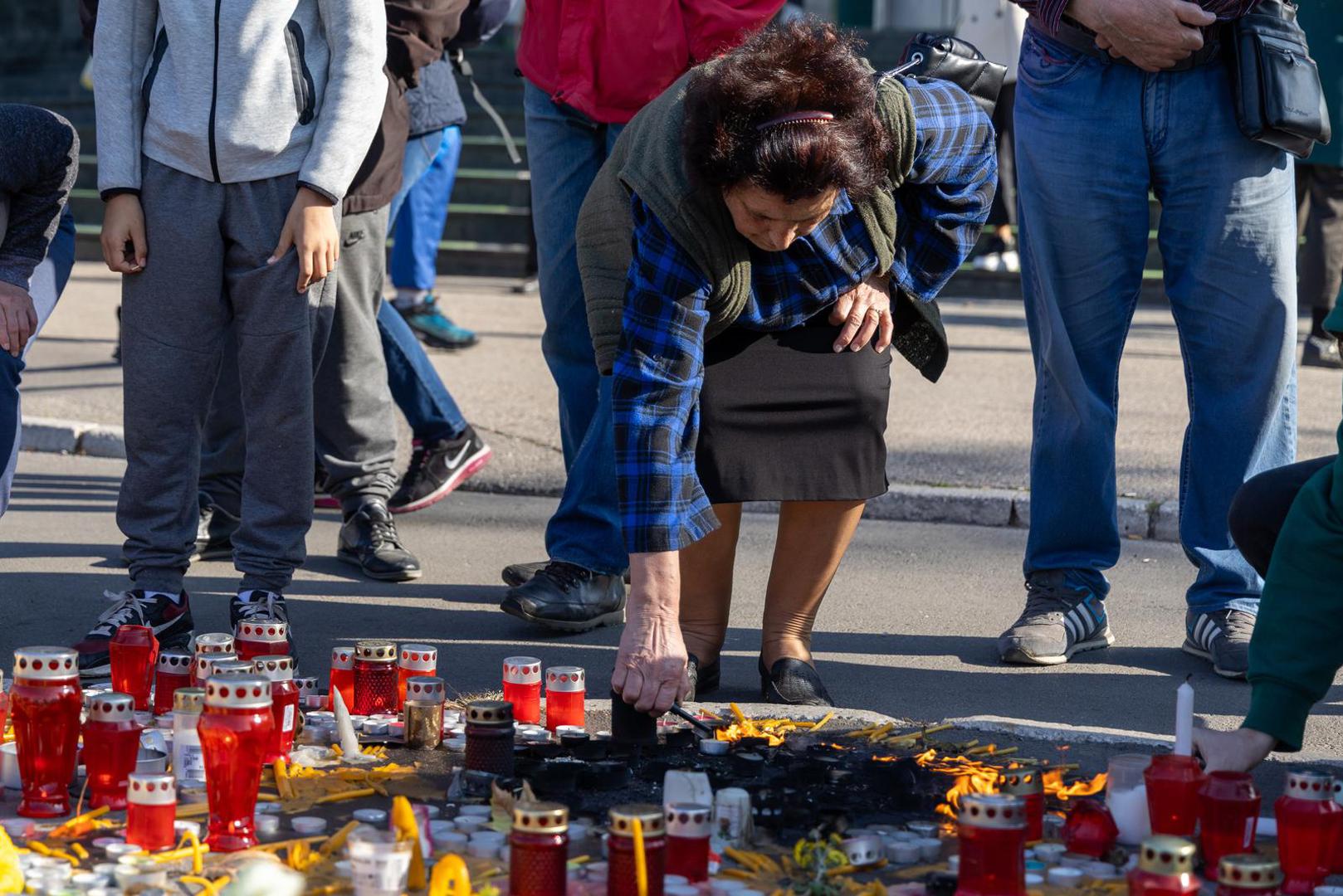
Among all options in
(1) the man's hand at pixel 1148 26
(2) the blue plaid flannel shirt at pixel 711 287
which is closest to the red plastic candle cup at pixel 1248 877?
(2) the blue plaid flannel shirt at pixel 711 287

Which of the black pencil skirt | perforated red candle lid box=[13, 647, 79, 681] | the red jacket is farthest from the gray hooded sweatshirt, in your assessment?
perforated red candle lid box=[13, 647, 79, 681]

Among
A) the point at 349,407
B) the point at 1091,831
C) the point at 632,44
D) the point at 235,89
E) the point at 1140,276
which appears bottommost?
the point at 1091,831

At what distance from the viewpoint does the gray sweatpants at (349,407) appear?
5.26 m

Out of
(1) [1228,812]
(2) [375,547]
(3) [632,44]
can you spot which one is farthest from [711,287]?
(2) [375,547]

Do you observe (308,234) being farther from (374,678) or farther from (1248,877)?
(1248,877)

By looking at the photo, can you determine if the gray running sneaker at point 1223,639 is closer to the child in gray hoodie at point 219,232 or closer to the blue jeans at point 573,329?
the blue jeans at point 573,329

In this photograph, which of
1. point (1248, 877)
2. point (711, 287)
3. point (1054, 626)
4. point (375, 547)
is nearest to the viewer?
point (1248, 877)

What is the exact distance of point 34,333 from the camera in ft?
14.0

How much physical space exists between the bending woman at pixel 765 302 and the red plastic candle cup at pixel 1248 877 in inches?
39.7

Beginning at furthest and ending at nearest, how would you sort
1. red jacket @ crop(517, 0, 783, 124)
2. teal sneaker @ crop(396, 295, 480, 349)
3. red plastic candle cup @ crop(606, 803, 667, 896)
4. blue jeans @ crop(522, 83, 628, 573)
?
teal sneaker @ crop(396, 295, 480, 349) → blue jeans @ crop(522, 83, 628, 573) → red jacket @ crop(517, 0, 783, 124) → red plastic candle cup @ crop(606, 803, 667, 896)

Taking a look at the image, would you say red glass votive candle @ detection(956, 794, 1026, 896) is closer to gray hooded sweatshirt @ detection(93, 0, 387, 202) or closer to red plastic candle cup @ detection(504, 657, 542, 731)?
red plastic candle cup @ detection(504, 657, 542, 731)

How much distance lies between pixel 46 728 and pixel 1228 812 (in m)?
1.90

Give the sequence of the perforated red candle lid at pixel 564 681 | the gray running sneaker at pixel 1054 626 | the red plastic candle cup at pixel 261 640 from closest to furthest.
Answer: the perforated red candle lid at pixel 564 681 → the red plastic candle cup at pixel 261 640 → the gray running sneaker at pixel 1054 626

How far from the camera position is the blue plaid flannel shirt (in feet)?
11.0
